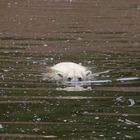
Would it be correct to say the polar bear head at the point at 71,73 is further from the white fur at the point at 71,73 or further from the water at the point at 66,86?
the water at the point at 66,86

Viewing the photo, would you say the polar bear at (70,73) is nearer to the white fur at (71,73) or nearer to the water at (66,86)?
the white fur at (71,73)

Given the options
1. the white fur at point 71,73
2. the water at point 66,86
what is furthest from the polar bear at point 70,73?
the water at point 66,86

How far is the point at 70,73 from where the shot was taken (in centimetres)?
1382

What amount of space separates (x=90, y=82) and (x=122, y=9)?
19747 millimetres

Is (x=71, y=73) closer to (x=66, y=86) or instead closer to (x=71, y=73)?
(x=71, y=73)

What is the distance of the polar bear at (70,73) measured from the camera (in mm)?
13648

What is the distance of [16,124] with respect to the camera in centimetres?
979

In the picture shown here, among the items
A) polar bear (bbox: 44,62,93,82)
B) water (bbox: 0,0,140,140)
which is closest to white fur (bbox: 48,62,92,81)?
polar bear (bbox: 44,62,93,82)

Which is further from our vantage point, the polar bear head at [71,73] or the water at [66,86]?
the polar bear head at [71,73]

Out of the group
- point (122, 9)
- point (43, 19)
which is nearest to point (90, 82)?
point (43, 19)

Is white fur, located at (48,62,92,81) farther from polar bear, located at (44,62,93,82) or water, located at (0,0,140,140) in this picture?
water, located at (0,0,140,140)

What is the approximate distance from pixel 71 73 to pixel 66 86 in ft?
2.79

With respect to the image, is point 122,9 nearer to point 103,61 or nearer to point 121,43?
point 121,43

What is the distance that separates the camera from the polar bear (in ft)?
44.8
